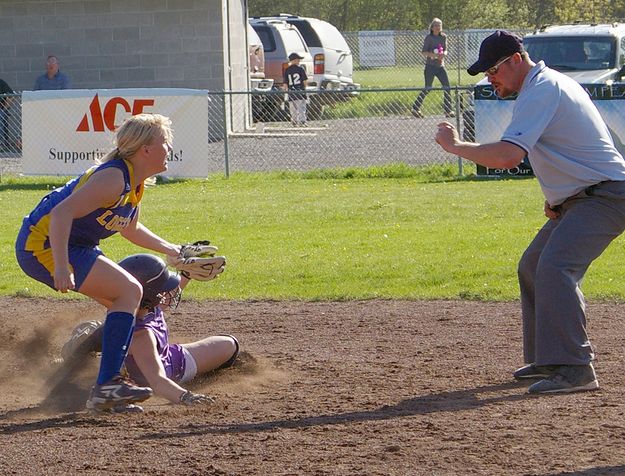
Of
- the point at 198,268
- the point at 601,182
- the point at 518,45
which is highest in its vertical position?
the point at 518,45

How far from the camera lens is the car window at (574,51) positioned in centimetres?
2091

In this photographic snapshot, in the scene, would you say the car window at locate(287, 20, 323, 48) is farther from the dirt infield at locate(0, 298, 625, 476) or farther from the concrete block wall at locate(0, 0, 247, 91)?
the dirt infield at locate(0, 298, 625, 476)

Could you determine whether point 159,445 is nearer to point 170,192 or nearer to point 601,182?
point 601,182

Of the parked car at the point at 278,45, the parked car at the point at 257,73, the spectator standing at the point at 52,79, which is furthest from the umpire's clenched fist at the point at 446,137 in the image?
the parked car at the point at 278,45

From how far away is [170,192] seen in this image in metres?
16.6

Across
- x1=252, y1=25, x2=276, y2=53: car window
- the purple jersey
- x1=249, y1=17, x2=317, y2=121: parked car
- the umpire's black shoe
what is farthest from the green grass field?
x1=252, y1=25, x2=276, y2=53: car window

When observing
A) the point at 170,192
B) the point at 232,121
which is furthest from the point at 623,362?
the point at 232,121

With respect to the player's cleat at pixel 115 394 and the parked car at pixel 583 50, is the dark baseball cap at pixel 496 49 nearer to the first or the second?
the player's cleat at pixel 115 394

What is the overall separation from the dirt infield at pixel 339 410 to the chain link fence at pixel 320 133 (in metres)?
9.77

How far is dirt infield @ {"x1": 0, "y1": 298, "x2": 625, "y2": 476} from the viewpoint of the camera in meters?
5.07

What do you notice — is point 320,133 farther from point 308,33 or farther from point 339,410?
point 339,410

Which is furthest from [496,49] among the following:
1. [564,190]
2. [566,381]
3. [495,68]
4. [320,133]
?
[320,133]

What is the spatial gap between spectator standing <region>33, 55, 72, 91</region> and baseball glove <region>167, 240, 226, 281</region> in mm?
17194

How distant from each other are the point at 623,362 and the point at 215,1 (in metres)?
18.5
